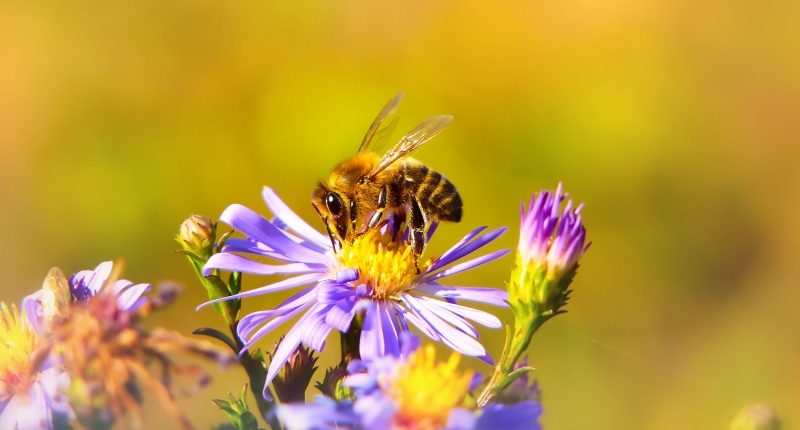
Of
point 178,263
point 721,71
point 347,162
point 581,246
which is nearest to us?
point 581,246

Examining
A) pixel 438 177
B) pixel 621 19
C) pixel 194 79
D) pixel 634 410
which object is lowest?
pixel 634 410

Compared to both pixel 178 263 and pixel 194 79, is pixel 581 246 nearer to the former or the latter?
pixel 178 263

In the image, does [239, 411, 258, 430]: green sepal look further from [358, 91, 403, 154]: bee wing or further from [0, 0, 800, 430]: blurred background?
[0, 0, 800, 430]: blurred background

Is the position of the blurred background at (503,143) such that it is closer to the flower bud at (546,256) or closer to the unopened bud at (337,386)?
the flower bud at (546,256)

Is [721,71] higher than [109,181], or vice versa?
[721,71]

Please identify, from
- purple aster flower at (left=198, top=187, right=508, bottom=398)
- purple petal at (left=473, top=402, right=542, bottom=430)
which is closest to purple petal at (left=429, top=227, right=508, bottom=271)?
purple aster flower at (left=198, top=187, right=508, bottom=398)

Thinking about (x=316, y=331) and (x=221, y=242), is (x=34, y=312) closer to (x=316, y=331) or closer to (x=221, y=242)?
(x=221, y=242)

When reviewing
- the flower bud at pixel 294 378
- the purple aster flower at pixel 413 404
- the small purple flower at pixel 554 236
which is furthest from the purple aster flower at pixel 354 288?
the purple aster flower at pixel 413 404

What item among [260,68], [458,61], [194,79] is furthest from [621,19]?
[194,79]
